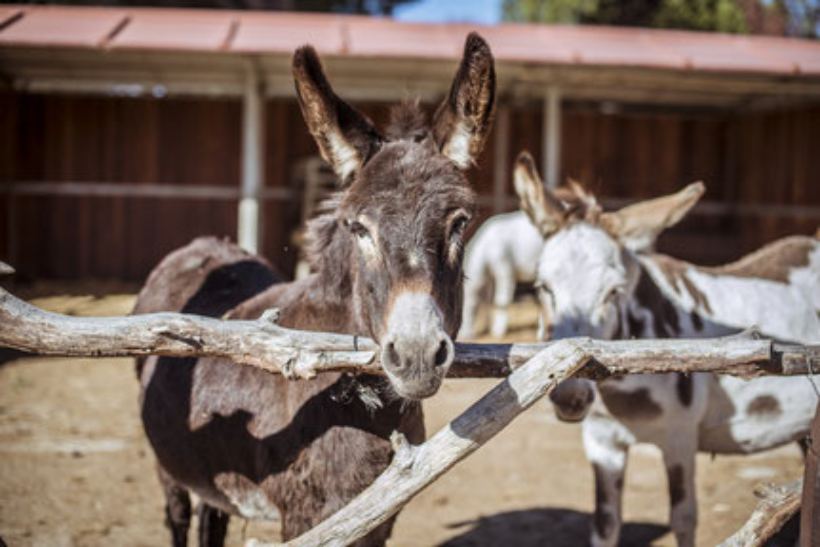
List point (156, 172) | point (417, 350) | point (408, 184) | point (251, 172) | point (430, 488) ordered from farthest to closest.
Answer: point (156, 172)
point (251, 172)
point (430, 488)
point (408, 184)
point (417, 350)

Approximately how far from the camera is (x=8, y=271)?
2084 mm

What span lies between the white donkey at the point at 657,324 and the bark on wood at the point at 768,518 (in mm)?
761

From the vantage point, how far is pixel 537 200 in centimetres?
348

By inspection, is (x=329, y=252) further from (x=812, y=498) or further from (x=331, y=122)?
(x=812, y=498)

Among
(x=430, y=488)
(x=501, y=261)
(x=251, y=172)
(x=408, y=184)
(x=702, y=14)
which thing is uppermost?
(x=702, y=14)

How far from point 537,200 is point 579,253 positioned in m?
0.37

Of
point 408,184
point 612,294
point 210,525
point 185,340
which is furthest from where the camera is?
point 210,525

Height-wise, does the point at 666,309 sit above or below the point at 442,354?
below

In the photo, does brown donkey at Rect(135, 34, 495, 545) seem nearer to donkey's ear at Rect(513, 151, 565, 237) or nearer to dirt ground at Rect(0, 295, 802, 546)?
dirt ground at Rect(0, 295, 802, 546)

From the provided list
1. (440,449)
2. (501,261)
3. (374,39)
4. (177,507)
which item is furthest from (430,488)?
(374,39)

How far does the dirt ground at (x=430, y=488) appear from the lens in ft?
14.0

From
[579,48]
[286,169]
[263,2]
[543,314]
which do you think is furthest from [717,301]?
[263,2]

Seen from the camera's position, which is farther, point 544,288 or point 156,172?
point 156,172

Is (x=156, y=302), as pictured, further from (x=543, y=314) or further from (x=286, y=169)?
(x=286, y=169)
